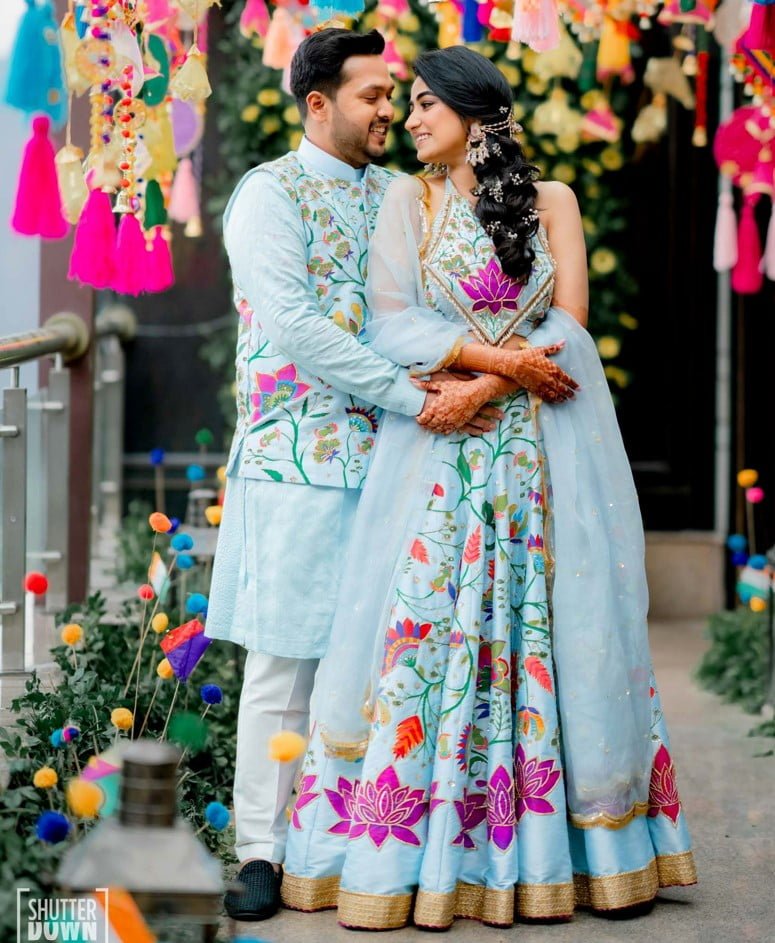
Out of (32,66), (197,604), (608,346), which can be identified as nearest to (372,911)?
(197,604)

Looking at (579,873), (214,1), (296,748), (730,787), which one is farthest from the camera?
(730,787)

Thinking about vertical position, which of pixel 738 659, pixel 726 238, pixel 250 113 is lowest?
pixel 738 659

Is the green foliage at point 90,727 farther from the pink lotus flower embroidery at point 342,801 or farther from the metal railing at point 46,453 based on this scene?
the pink lotus flower embroidery at point 342,801

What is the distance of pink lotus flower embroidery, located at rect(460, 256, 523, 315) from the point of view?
303cm

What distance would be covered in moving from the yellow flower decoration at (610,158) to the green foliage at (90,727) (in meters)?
2.95

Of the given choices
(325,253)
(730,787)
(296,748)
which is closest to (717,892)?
(730,787)

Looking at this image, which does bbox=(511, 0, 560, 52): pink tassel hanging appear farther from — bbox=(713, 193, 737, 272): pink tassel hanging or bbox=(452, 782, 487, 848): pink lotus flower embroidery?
bbox=(713, 193, 737, 272): pink tassel hanging

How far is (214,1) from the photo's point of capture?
3.61 m

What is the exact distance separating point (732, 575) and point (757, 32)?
3.29 metres

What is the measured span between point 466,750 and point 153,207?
1.87 m

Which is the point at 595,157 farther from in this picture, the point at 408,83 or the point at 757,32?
the point at 757,32

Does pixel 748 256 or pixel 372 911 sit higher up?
pixel 748 256

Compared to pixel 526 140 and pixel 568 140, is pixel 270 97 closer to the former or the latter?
pixel 526 140

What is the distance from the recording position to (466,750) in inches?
115
